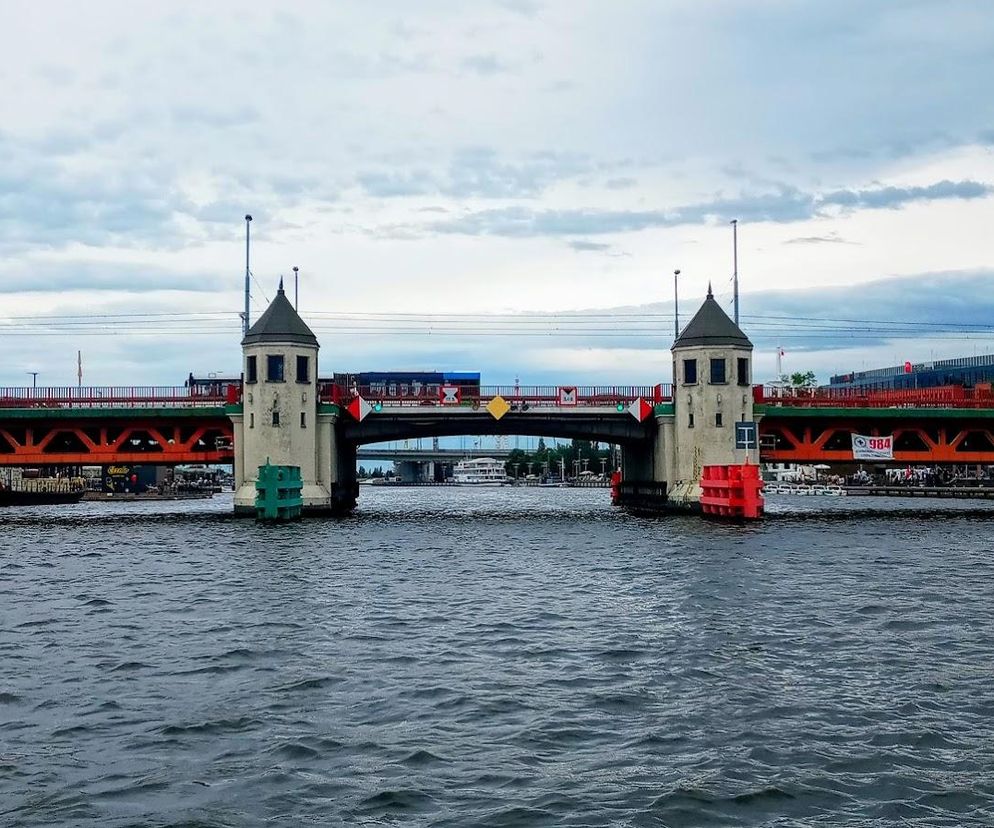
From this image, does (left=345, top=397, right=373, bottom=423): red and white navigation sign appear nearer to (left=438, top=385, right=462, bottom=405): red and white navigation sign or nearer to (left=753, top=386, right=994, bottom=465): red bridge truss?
(left=438, top=385, right=462, bottom=405): red and white navigation sign

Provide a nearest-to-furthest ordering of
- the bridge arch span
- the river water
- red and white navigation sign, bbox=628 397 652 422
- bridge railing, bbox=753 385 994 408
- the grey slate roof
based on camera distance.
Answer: the river water < the grey slate roof < the bridge arch span < red and white navigation sign, bbox=628 397 652 422 < bridge railing, bbox=753 385 994 408

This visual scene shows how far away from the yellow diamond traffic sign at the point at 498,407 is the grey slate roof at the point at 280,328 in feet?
45.8

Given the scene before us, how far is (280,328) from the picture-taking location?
8194 centimetres

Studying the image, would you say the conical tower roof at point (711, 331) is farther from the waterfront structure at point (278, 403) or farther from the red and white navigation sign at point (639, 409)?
the waterfront structure at point (278, 403)

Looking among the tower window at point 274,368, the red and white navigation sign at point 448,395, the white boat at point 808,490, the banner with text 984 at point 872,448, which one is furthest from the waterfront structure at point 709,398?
the white boat at point 808,490

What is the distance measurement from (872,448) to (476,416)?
3254 cm

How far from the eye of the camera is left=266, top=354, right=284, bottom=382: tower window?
269 feet

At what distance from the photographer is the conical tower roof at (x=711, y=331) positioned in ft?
275

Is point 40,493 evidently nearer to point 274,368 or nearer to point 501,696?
point 274,368

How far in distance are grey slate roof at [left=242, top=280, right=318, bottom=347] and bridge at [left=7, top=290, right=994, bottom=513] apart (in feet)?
0.34

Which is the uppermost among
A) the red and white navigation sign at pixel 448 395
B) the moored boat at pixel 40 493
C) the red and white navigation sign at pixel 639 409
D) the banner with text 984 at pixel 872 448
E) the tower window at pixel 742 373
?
the tower window at pixel 742 373

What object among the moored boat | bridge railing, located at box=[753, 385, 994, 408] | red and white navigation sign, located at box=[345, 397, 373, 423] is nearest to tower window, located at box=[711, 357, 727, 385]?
bridge railing, located at box=[753, 385, 994, 408]

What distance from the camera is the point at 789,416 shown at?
3499 inches

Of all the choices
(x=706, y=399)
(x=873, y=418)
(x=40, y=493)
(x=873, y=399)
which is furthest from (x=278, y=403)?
(x=40, y=493)
